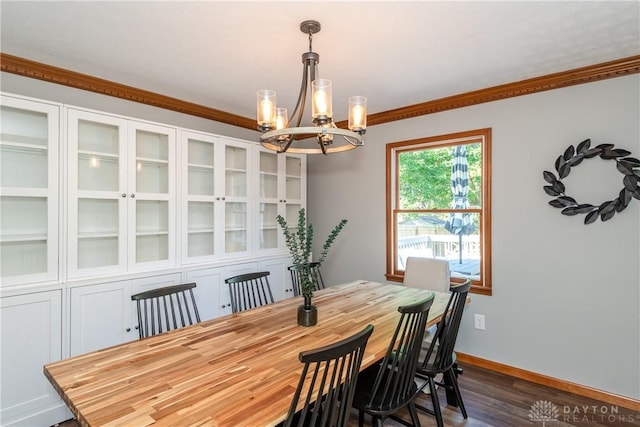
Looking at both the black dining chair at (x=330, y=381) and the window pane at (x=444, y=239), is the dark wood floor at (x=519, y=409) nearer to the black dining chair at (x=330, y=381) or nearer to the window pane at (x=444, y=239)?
the window pane at (x=444, y=239)

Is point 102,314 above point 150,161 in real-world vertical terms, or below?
below

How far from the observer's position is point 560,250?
2.67 m

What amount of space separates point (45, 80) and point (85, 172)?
2.47 ft

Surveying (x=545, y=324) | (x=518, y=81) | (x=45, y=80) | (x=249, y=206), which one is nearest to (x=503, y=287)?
(x=545, y=324)

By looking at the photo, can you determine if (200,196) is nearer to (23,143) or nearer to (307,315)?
(23,143)

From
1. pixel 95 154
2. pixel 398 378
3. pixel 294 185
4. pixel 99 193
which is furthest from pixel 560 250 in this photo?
pixel 95 154

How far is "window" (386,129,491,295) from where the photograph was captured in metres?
3.08

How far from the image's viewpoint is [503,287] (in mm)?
2936

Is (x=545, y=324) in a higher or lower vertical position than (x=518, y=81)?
lower

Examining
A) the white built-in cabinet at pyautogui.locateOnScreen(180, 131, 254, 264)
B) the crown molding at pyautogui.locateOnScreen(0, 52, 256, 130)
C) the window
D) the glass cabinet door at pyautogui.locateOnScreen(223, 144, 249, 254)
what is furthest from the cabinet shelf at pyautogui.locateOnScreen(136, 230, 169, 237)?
the window

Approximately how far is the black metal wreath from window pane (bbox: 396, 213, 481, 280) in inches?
26.2

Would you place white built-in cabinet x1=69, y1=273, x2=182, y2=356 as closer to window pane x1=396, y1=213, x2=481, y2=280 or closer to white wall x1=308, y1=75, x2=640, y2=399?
window pane x1=396, y1=213, x2=481, y2=280

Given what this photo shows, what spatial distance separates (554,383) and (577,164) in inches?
69.4

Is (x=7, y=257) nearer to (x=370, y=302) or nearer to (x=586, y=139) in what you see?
(x=370, y=302)
